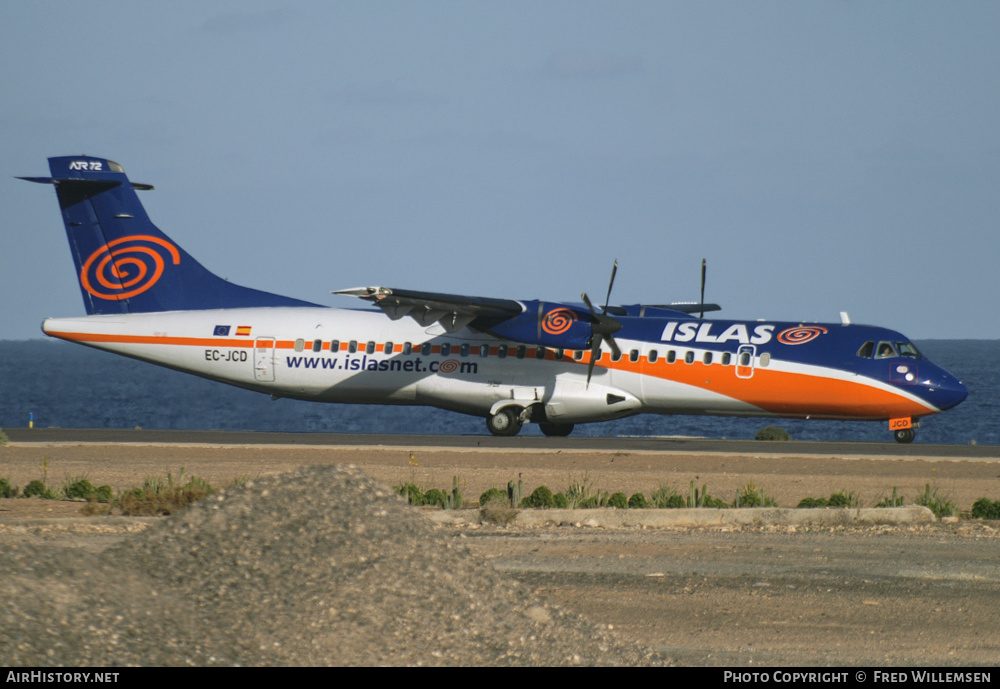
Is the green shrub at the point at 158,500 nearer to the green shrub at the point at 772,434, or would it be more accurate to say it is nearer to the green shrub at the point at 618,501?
the green shrub at the point at 618,501

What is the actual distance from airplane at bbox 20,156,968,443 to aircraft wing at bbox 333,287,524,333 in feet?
0.15

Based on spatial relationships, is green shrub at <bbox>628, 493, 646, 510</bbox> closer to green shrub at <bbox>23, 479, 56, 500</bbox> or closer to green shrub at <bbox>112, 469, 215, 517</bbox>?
green shrub at <bbox>112, 469, 215, 517</bbox>

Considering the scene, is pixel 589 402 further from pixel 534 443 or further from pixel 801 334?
pixel 801 334

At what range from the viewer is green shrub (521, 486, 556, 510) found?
17.0m

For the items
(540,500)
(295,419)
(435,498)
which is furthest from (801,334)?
(295,419)

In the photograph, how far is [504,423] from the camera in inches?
1147

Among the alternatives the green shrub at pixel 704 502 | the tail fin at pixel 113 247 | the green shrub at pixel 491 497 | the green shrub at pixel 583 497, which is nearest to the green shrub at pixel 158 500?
the green shrub at pixel 491 497

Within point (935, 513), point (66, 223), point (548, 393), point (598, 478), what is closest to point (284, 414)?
point (66, 223)

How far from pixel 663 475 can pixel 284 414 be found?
21.9 m

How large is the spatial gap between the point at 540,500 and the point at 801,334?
13.4 metres

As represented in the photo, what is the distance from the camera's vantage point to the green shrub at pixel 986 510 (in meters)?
16.9

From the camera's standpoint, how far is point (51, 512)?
1582 centimetres

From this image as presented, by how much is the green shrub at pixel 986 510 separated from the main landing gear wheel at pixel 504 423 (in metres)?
14.0
